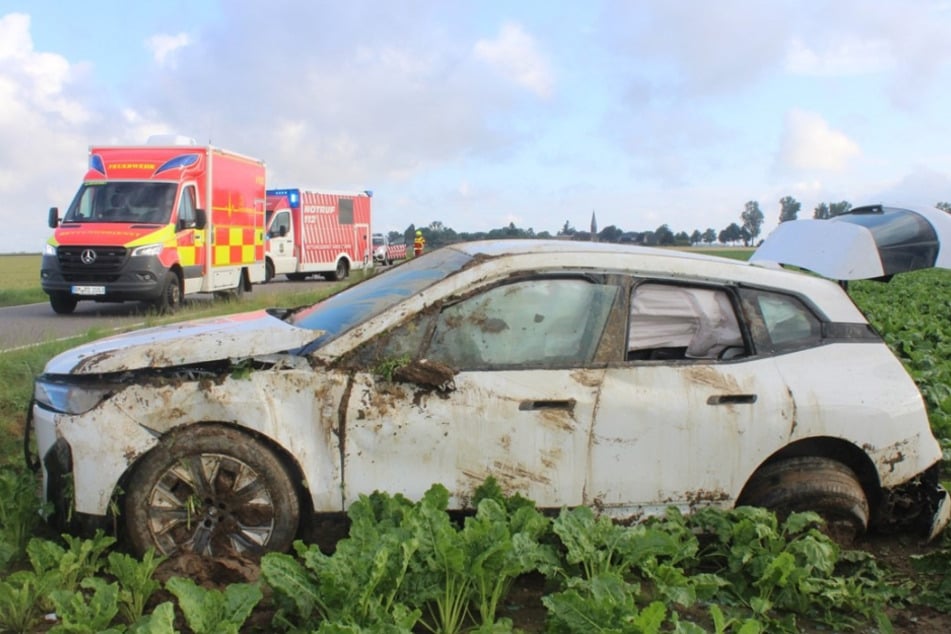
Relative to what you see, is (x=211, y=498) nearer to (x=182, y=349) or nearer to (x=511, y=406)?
(x=182, y=349)

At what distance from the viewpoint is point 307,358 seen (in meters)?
4.10

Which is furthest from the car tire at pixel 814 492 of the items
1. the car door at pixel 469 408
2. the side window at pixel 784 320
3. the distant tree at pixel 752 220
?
the distant tree at pixel 752 220

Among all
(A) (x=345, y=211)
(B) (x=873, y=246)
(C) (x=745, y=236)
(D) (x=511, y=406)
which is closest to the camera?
(D) (x=511, y=406)

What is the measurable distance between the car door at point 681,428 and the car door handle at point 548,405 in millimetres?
141

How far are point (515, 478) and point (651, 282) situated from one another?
1187 mm

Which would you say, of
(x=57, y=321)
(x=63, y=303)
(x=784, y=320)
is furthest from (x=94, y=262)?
(x=784, y=320)

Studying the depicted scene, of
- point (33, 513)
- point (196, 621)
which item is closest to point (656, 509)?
point (196, 621)

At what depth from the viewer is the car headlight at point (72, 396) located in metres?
3.97

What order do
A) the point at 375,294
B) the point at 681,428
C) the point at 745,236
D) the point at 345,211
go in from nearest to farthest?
the point at 681,428, the point at 375,294, the point at 345,211, the point at 745,236

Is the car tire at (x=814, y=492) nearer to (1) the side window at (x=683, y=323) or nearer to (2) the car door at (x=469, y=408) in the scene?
(1) the side window at (x=683, y=323)

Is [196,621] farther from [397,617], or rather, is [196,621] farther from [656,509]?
[656,509]

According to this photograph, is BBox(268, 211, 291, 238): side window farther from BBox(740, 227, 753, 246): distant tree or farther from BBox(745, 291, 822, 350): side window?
BBox(740, 227, 753, 246): distant tree

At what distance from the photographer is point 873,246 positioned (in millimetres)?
5336

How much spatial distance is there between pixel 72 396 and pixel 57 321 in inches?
485
